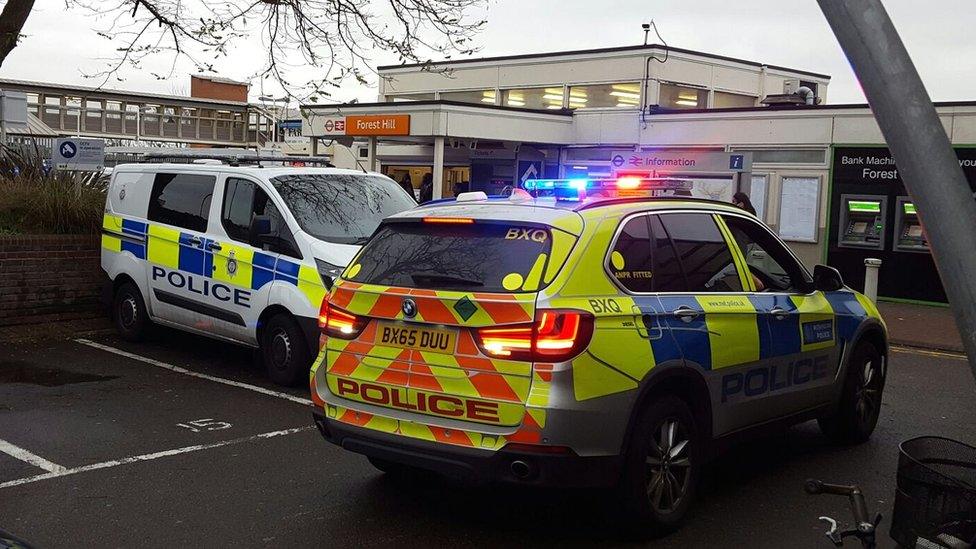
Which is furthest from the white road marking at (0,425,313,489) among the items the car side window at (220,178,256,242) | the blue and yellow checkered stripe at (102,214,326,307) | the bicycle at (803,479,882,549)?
the bicycle at (803,479,882,549)

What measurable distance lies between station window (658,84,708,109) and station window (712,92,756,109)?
48 cm

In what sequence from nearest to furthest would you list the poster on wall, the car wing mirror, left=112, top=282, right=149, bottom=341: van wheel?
the car wing mirror < left=112, top=282, right=149, bottom=341: van wheel < the poster on wall

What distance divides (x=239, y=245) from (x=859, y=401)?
548 centimetres

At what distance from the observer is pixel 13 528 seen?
4910 millimetres

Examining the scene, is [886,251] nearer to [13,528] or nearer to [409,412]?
[409,412]

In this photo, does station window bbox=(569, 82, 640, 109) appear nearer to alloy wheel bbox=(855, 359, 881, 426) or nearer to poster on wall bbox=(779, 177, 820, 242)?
Result: poster on wall bbox=(779, 177, 820, 242)

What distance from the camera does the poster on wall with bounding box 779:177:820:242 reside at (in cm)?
1889

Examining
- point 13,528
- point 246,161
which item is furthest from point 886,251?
point 13,528

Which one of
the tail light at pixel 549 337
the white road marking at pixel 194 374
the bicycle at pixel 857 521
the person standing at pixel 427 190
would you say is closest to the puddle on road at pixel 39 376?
the white road marking at pixel 194 374

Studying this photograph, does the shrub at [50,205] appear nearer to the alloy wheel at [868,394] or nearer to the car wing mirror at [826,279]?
the car wing mirror at [826,279]

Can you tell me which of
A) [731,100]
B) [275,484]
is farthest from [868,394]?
[731,100]

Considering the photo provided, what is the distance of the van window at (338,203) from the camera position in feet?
29.1

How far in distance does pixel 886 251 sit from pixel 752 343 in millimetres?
13373

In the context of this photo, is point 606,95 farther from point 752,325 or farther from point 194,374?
point 752,325
